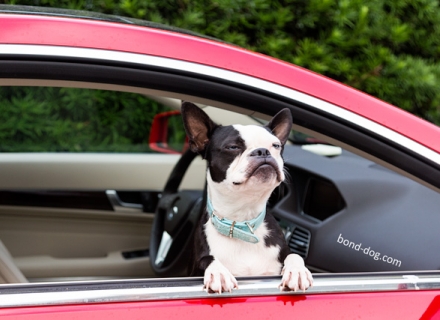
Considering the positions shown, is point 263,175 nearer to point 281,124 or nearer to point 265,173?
point 265,173

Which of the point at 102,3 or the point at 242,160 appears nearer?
the point at 242,160

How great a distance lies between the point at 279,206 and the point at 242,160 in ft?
1.94

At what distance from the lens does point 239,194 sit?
1.79 metres

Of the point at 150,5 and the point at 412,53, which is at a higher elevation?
the point at 150,5

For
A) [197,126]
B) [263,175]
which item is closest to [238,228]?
[263,175]

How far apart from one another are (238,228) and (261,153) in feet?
0.78

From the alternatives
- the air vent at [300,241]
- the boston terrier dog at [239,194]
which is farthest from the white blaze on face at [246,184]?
the air vent at [300,241]

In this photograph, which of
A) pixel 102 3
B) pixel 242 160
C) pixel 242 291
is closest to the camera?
pixel 242 291

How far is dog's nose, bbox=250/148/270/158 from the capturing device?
5.60ft

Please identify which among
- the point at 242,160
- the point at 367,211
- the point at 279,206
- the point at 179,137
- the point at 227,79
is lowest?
the point at 179,137

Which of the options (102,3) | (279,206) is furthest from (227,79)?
(102,3)

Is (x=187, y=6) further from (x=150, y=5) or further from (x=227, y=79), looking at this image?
(x=227, y=79)

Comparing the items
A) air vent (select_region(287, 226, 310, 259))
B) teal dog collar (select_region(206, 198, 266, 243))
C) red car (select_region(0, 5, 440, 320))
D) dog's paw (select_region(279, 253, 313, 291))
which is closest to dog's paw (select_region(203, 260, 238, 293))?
red car (select_region(0, 5, 440, 320))

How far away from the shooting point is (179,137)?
493 centimetres
